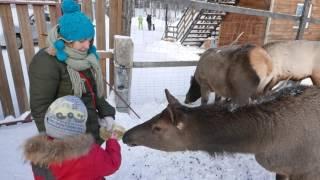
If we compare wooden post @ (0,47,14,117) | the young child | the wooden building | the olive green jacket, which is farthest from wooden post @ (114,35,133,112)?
the wooden building

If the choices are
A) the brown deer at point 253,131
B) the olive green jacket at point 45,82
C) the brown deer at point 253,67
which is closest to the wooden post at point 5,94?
the olive green jacket at point 45,82

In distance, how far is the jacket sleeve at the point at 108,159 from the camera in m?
2.20

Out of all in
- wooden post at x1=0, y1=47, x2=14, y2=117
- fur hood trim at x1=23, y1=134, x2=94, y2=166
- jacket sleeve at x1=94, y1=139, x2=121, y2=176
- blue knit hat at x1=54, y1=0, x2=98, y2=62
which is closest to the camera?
fur hood trim at x1=23, y1=134, x2=94, y2=166

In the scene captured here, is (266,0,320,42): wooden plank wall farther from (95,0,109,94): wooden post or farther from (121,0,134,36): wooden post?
(95,0,109,94): wooden post

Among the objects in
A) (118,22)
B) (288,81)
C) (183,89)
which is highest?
(118,22)

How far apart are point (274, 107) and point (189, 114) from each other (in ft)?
2.56

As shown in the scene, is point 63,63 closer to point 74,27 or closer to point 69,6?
point 74,27

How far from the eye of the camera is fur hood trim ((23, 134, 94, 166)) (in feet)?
6.45

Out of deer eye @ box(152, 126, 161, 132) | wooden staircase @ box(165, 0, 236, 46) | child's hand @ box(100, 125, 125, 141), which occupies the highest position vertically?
child's hand @ box(100, 125, 125, 141)

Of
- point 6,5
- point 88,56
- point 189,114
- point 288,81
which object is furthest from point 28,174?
point 288,81

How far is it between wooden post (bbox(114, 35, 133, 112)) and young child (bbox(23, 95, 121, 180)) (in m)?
2.61

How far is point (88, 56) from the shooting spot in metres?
2.56

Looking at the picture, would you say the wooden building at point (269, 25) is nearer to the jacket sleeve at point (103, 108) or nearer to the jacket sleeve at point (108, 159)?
the jacket sleeve at point (103, 108)

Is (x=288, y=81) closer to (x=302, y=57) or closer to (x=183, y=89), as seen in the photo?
(x=302, y=57)
